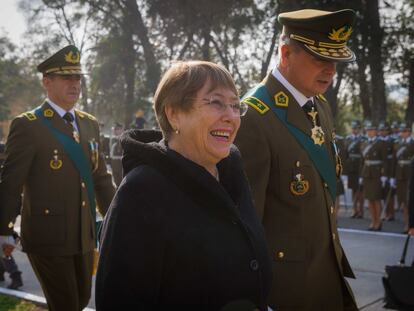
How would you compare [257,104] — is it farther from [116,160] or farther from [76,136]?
[116,160]

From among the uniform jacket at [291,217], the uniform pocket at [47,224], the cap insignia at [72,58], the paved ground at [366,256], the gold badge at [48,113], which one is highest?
the cap insignia at [72,58]

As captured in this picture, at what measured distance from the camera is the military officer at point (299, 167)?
3139 mm

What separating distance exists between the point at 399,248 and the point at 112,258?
8.08m

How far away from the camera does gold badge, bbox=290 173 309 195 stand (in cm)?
319

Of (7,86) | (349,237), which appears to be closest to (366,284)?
(349,237)

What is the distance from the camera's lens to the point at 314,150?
332 cm

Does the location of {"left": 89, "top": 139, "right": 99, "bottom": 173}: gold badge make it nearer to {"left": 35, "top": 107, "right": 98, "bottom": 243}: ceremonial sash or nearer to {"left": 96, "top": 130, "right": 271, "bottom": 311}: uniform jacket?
{"left": 35, "top": 107, "right": 98, "bottom": 243}: ceremonial sash

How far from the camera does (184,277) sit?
6.75 feet

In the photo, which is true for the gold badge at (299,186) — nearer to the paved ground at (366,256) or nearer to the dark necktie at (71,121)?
the dark necktie at (71,121)

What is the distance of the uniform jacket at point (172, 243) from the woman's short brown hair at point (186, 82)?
0.18m

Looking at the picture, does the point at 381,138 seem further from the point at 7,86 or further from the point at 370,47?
the point at 7,86

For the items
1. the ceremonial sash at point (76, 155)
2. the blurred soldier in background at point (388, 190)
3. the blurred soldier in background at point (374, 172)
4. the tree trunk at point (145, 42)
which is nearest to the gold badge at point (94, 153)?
the ceremonial sash at point (76, 155)

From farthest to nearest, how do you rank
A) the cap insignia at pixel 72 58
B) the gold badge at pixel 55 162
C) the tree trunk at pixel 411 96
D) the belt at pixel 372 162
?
the tree trunk at pixel 411 96 → the belt at pixel 372 162 → the cap insignia at pixel 72 58 → the gold badge at pixel 55 162

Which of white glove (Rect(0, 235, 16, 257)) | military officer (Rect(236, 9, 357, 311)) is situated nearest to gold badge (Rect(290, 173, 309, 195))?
military officer (Rect(236, 9, 357, 311))
